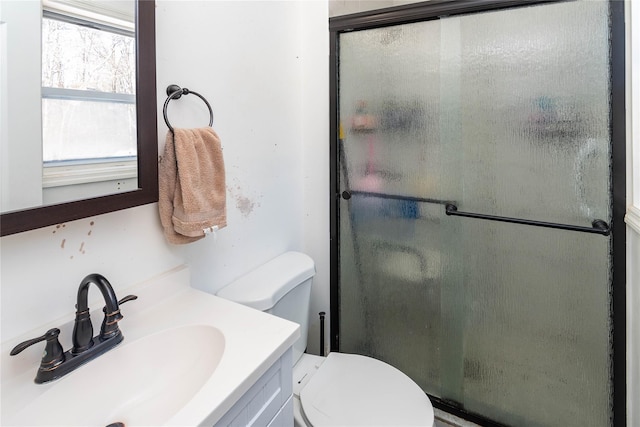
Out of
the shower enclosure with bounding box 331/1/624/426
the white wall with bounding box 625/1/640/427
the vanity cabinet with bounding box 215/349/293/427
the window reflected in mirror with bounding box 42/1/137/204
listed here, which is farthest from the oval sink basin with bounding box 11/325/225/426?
the white wall with bounding box 625/1/640/427

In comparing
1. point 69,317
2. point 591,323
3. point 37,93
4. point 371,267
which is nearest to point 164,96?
point 37,93

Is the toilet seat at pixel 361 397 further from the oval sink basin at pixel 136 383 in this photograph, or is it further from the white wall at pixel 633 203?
the white wall at pixel 633 203

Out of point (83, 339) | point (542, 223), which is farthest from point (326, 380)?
point (542, 223)

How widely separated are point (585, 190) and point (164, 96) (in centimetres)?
141

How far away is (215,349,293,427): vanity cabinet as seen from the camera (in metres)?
0.71

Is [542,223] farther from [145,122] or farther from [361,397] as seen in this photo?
[145,122]

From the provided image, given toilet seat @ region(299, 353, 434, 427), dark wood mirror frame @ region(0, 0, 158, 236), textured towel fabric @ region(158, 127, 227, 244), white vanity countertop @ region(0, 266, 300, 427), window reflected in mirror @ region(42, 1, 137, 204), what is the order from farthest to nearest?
toilet seat @ region(299, 353, 434, 427) → textured towel fabric @ region(158, 127, 227, 244) → dark wood mirror frame @ region(0, 0, 158, 236) → window reflected in mirror @ region(42, 1, 137, 204) → white vanity countertop @ region(0, 266, 300, 427)

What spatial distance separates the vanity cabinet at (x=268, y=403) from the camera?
0.71 metres

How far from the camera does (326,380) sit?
4.24 feet

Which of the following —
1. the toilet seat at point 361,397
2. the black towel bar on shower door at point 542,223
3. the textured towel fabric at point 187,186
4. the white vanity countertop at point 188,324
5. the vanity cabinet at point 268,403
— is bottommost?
the toilet seat at point 361,397

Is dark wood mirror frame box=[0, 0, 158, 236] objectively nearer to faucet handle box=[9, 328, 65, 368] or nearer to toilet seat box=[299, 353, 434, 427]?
faucet handle box=[9, 328, 65, 368]

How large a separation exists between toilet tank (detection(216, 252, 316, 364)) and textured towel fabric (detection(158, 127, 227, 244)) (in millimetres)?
286

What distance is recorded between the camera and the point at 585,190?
3.95 ft

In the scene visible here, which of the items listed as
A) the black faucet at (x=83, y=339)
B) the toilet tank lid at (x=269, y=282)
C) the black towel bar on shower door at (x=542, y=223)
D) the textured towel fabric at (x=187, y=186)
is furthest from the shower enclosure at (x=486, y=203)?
the black faucet at (x=83, y=339)
